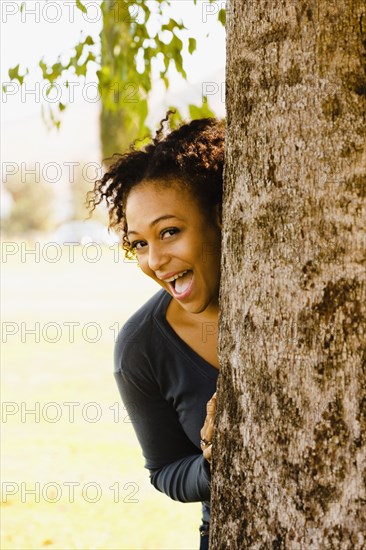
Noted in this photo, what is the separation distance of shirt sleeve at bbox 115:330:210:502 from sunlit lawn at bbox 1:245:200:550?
247 cm

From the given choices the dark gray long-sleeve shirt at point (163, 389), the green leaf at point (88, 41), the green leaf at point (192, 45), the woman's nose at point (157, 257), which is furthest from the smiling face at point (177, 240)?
the green leaf at point (88, 41)

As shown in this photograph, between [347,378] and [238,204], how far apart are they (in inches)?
19.2

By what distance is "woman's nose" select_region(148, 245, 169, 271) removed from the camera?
101 inches

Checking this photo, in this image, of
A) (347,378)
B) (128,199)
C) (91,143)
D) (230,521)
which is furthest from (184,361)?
(91,143)

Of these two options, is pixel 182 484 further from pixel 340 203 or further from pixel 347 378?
pixel 340 203

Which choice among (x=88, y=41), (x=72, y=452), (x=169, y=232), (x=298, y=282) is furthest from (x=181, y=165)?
(x=72, y=452)

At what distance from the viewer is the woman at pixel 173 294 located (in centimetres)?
260

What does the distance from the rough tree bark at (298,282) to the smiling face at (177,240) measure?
69 centimetres

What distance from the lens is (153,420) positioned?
2.92 meters

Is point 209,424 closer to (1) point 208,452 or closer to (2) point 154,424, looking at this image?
(1) point 208,452

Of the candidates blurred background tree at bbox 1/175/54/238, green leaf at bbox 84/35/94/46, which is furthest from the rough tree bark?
blurred background tree at bbox 1/175/54/238

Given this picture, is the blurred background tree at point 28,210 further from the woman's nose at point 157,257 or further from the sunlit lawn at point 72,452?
the woman's nose at point 157,257

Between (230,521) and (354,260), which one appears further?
(230,521)

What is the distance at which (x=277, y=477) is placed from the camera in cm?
179
